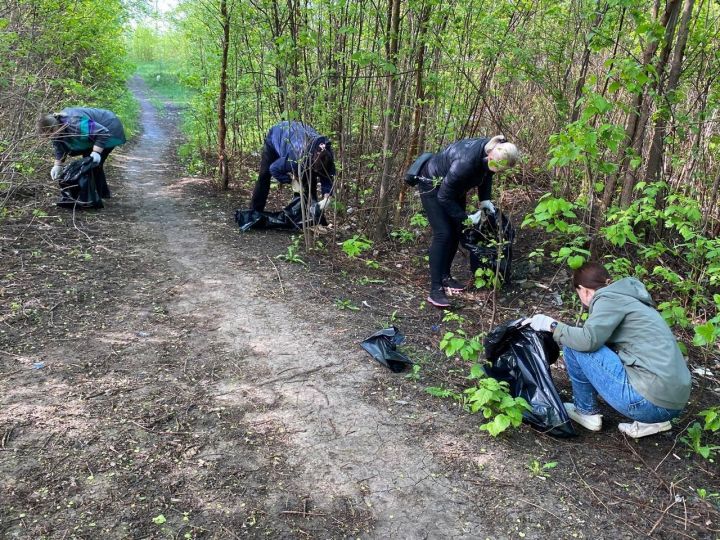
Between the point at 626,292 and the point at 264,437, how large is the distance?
80.4 inches

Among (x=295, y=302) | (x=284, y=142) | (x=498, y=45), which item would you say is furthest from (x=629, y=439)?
(x=284, y=142)

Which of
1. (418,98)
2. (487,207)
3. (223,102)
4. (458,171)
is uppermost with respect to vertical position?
(418,98)

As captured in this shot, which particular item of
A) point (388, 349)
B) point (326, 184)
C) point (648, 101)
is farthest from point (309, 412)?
point (648, 101)

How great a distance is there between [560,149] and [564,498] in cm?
212

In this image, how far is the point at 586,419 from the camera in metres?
2.89

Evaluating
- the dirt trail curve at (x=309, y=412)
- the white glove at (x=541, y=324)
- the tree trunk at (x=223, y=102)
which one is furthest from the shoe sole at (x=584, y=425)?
the tree trunk at (x=223, y=102)

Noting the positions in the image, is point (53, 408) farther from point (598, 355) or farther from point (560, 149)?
point (560, 149)

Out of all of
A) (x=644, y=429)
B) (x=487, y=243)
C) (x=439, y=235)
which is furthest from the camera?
(x=487, y=243)

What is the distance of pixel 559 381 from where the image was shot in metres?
3.47

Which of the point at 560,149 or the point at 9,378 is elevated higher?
the point at 560,149

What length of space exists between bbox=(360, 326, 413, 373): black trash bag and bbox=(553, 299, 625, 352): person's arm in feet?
3.69

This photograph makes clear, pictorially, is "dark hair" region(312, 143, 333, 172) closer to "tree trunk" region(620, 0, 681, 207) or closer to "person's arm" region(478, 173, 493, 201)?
"person's arm" region(478, 173, 493, 201)

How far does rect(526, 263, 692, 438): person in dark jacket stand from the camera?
8.45 ft

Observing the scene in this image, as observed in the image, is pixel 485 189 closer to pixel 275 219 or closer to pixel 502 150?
pixel 502 150
